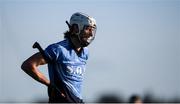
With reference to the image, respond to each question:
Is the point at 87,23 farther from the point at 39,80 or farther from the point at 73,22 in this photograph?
the point at 39,80

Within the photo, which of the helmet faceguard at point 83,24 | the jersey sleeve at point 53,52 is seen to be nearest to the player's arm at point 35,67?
the jersey sleeve at point 53,52

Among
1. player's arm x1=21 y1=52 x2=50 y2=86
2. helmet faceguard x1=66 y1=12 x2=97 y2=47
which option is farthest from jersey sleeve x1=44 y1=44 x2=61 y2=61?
helmet faceguard x1=66 y1=12 x2=97 y2=47

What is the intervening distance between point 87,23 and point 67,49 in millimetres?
537

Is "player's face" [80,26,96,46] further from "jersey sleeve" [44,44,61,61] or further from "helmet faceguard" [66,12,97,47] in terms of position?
"jersey sleeve" [44,44,61,61]

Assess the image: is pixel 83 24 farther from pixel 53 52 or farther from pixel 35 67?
pixel 35 67

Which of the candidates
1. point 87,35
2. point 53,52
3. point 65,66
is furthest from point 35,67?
point 87,35

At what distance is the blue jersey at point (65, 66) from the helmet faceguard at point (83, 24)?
20 centimetres

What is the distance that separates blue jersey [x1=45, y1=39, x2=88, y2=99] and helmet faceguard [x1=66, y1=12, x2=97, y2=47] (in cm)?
20

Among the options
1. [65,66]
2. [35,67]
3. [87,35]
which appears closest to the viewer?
[35,67]

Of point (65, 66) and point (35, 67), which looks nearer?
point (35, 67)

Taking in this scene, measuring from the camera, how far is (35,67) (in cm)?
1092

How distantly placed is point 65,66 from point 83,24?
2.40ft

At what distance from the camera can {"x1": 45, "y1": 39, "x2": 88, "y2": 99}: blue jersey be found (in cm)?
1101

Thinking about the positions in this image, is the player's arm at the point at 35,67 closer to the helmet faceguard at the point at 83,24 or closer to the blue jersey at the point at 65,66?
the blue jersey at the point at 65,66
